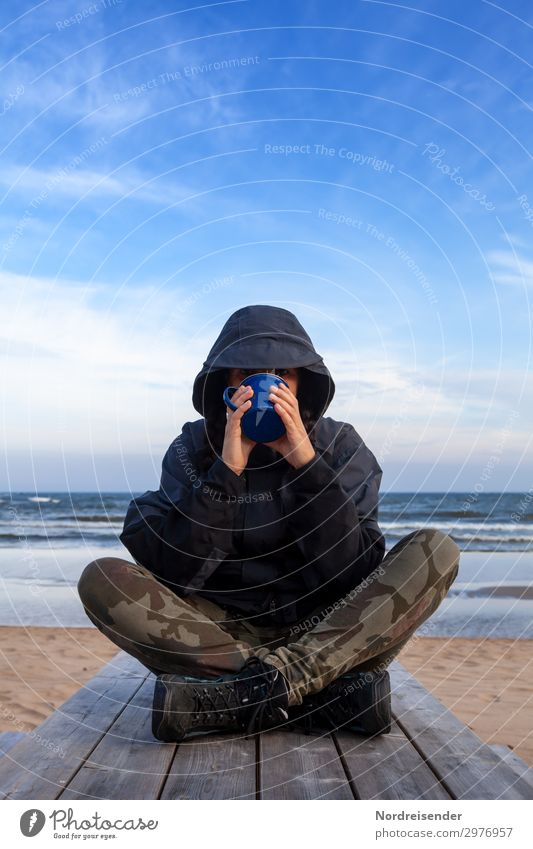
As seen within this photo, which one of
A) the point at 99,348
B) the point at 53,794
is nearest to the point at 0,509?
the point at 99,348

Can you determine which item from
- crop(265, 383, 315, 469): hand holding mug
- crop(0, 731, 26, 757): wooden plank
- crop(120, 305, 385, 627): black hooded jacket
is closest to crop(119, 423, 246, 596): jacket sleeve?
crop(120, 305, 385, 627): black hooded jacket

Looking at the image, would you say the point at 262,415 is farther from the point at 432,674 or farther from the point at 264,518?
the point at 432,674

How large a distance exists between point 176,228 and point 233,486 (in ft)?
5.21

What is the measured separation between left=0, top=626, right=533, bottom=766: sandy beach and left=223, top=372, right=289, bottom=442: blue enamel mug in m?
2.73

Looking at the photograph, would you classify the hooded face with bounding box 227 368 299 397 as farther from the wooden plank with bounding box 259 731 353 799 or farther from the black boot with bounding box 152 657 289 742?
the wooden plank with bounding box 259 731 353 799

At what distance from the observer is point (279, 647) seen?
3219mm

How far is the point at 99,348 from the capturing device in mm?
4223

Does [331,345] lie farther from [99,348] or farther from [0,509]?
[0,509]

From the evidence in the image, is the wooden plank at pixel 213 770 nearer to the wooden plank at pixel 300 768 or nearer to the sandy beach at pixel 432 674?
the wooden plank at pixel 300 768

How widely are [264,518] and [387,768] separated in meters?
1.32

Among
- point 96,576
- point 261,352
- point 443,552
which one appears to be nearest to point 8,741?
point 96,576

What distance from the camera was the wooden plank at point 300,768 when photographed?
93.0 inches

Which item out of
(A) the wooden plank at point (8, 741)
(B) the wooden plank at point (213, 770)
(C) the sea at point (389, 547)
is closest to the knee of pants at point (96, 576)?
(A) the wooden plank at point (8, 741)

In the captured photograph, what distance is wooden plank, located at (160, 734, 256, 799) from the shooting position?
7.75ft
